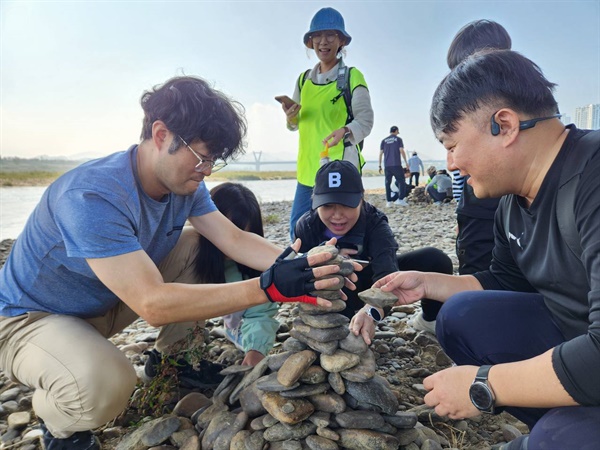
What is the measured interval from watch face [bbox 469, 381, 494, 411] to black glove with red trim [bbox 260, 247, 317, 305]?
0.99 metres

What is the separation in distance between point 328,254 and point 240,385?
42.8 inches

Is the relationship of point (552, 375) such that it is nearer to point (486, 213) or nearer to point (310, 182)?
point (486, 213)

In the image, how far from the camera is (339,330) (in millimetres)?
2621

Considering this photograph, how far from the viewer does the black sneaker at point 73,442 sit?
2721 millimetres

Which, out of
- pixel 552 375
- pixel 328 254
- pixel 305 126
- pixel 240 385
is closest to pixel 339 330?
pixel 328 254

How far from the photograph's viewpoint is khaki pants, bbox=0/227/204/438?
2.62m

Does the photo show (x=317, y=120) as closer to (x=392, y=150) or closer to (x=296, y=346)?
(x=296, y=346)

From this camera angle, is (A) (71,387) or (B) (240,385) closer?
(A) (71,387)

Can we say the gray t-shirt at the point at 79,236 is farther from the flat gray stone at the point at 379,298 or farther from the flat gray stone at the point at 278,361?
the flat gray stone at the point at 379,298

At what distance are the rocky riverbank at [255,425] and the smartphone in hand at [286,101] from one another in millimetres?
2682

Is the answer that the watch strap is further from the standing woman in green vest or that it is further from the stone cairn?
the standing woman in green vest

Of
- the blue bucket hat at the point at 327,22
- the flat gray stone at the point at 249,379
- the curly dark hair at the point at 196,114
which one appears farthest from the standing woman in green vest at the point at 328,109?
the flat gray stone at the point at 249,379

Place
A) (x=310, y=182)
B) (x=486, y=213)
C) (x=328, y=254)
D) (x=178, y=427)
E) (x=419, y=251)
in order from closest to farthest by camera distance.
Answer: (x=328, y=254), (x=178, y=427), (x=486, y=213), (x=419, y=251), (x=310, y=182)

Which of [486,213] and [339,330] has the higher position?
[486,213]
